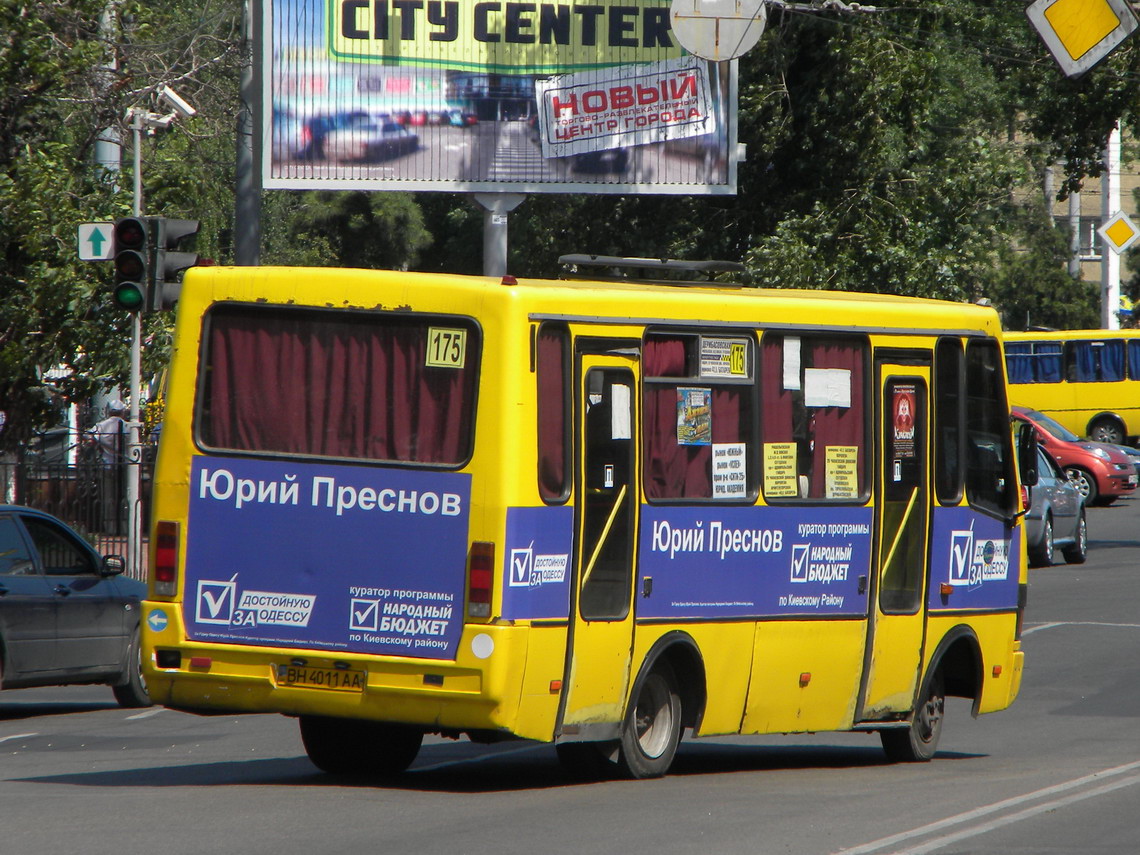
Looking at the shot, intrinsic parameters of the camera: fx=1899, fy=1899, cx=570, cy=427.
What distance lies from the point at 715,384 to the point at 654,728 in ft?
6.05

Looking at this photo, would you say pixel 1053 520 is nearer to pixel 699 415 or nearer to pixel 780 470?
pixel 780 470

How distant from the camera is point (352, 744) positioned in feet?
33.7

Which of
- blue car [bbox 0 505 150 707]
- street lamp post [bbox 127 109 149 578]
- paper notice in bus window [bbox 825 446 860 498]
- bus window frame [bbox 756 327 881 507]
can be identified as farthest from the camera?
street lamp post [bbox 127 109 149 578]

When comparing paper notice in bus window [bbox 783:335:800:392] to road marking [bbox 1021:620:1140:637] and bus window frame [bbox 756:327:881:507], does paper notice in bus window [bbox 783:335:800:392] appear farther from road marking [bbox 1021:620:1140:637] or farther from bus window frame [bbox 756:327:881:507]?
road marking [bbox 1021:620:1140:637]

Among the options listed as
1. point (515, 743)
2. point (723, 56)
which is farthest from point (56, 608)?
point (723, 56)

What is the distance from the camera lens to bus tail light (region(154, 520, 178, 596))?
9352 mm

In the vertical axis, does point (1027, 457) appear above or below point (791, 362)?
below

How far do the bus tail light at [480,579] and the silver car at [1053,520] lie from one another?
17175 millimetres

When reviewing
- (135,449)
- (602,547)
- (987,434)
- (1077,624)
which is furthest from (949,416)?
(135,449)

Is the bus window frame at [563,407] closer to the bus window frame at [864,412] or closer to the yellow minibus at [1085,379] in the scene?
the bus window frame at [864,412]

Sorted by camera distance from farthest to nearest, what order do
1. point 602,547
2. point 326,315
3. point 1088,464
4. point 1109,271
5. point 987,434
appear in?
point 1109,271, point 1088,464, point 987,434, point 602,547, point 326,315

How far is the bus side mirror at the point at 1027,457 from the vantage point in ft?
40.0

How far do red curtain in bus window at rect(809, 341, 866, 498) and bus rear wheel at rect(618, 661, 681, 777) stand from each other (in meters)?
1.46

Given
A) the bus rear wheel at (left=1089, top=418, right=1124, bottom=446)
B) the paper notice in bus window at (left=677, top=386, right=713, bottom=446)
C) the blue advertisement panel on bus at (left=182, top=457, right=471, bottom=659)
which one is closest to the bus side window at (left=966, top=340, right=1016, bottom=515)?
the paper notice in bus window at (left=677, top=386, right=713, bottom=446)
